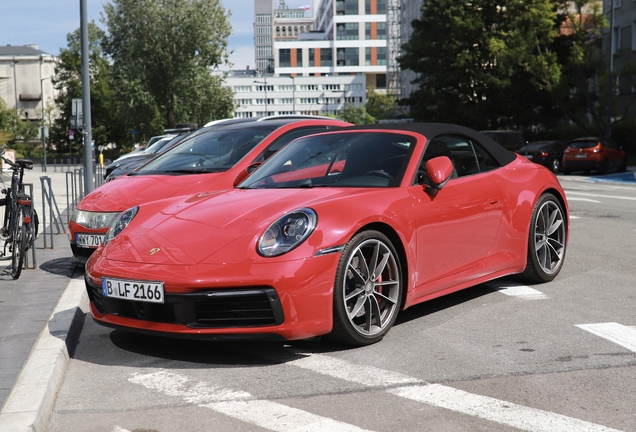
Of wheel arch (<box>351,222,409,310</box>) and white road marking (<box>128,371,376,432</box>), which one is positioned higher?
wheel arch (<box>351,222,409,310</box>)

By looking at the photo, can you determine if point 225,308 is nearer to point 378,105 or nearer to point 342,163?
point 342,163

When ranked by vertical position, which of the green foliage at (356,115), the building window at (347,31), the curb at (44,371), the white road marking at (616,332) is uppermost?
the building window at (347,31)

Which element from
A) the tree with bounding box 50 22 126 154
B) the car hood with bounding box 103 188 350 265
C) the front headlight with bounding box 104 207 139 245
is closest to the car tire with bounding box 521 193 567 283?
the car hood with bounding box 103 188 350 265

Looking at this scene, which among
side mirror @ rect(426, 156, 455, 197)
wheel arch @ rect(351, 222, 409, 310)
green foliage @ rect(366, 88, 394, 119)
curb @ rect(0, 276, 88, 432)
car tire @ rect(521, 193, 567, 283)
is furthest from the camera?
green foliage @ rect(366, 88, 394, 119)

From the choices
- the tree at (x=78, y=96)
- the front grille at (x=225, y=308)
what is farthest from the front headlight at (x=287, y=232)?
the tree at (x=78, y=96)

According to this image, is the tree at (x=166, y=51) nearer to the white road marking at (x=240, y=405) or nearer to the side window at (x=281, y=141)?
the side window at (x=281, y=141)

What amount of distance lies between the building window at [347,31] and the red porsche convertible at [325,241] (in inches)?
5992

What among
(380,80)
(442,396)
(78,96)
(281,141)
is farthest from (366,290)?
(380,80)

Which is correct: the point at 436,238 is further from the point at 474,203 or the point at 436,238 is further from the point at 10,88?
the point at 10,88

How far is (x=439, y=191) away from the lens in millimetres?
5734

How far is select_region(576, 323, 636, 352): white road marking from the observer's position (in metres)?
5.02

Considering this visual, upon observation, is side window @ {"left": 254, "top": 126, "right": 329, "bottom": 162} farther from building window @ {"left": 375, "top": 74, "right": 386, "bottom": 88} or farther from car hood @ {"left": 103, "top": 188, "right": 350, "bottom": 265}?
building window @ {"left": 375, "top": 74, "right": 386, "bottom": 88}

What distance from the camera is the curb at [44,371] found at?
3.72 metres

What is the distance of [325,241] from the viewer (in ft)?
15.7
